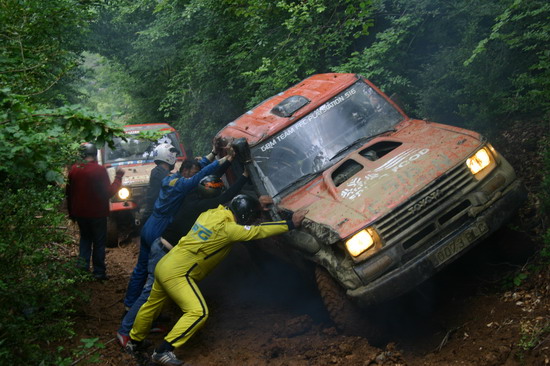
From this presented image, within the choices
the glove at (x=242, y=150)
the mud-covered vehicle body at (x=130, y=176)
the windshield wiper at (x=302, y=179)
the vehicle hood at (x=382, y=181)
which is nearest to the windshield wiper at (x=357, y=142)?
the vehicle hood at (x=382, y=181)

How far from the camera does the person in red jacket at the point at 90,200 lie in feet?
21.0

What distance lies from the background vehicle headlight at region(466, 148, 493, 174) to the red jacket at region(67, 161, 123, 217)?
426 cm

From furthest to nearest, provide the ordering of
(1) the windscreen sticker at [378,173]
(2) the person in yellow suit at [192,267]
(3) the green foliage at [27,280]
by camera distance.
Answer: (1) the windscreen sticker at [378,173], (2) the person in yellow suit at [192,267], (3) the green foliage at [27,280]

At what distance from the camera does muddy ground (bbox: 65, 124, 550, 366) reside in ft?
12.9

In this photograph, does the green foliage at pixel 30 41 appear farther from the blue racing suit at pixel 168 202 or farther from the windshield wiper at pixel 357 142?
the windshield wiper at pixel 357 142

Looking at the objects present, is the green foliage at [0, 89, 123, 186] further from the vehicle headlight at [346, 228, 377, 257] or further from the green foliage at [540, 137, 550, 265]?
the green foliage at [540, 137, 550, 265]

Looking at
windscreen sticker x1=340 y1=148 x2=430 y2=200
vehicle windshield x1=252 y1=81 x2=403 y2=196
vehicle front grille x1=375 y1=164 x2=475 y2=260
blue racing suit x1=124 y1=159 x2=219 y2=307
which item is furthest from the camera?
vehicle windshield x1=252 y1=81 x2=403 y2=196

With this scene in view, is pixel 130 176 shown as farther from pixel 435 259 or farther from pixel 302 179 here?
pixel 435 259

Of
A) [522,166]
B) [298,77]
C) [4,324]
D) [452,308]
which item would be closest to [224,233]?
[4,324]

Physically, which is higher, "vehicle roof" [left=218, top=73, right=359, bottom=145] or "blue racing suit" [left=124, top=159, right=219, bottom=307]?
"vehicle roof" [left=218, top=73, right=359, bottom=145]

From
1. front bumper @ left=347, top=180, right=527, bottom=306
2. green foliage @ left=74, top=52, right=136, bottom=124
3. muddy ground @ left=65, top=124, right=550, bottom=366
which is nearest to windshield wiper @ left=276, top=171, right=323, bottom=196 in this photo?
muddy ground @ left=65, top=124, right=550, bottom=366

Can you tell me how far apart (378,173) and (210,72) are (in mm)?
9207

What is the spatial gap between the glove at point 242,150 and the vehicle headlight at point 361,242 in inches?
67.8

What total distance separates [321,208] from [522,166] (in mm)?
2997
